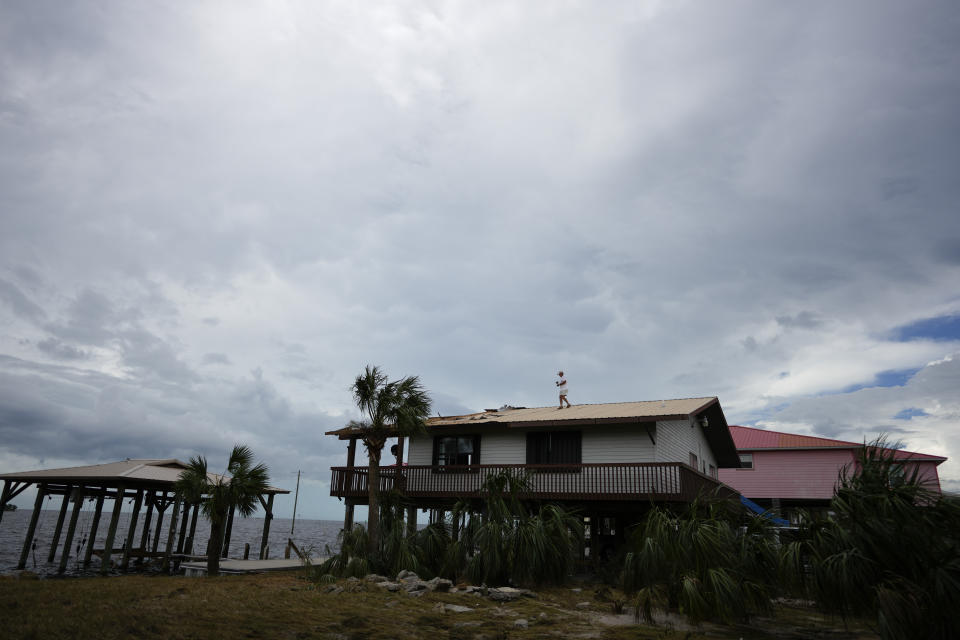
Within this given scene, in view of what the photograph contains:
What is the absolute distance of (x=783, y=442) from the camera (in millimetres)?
37844

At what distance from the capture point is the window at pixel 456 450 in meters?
23.7

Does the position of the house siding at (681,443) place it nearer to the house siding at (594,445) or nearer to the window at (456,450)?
the house siding at (594,445)

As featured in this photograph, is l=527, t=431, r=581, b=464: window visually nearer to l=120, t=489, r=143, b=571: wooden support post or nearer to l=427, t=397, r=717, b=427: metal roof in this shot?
l=427, t=397, r=717, b=427: metal roof

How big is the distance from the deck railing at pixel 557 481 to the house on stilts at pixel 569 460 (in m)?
0.03

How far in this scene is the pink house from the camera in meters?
35.8

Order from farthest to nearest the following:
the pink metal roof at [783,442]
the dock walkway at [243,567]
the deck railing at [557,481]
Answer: the pink metal roof at [783,442]
the dock walkway at [243,567]
the deck railing at [557,481]

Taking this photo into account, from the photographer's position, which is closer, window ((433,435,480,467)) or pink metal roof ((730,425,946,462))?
window ((433,435,480,467))

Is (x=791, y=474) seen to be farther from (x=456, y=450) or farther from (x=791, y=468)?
(x=456, y=450)

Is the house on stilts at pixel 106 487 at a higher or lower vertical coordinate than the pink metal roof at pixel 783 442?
lower

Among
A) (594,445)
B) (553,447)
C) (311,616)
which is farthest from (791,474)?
(311,616)

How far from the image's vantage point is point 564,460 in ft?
71.5

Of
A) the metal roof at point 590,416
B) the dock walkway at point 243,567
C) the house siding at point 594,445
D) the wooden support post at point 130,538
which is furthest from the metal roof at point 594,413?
the wooden support post at point 130,538

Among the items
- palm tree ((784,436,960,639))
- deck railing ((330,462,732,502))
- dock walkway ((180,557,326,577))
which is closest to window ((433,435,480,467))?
deck railing ((330,462,732,502))

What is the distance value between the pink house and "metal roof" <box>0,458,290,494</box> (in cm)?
3038
